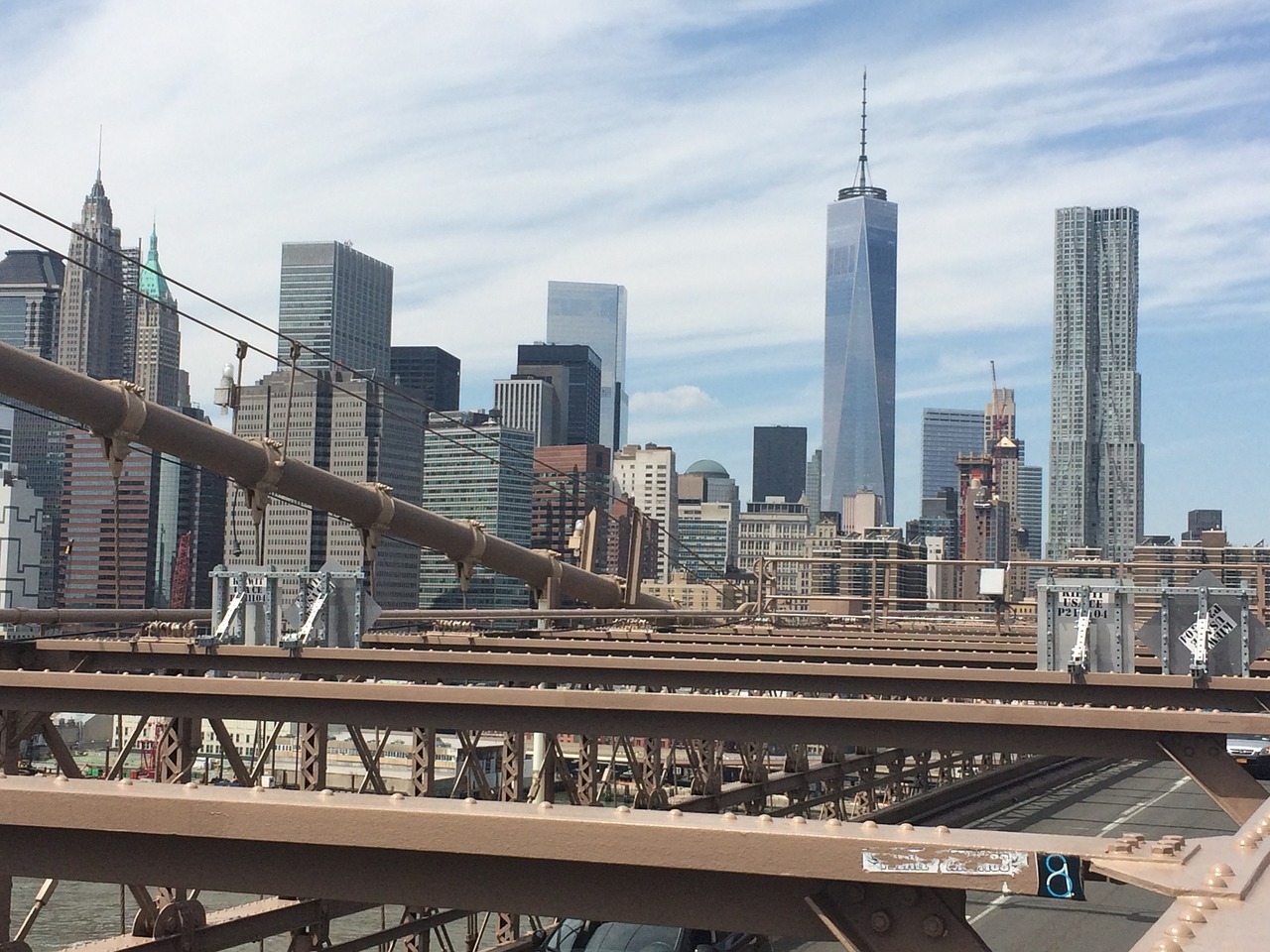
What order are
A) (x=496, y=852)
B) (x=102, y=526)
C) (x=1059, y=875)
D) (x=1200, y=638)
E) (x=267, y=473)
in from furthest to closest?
(x=102, y=526), (x=267, y=473), (x=1200, y=638), (x=496, y=852), (x=1059, y=875)

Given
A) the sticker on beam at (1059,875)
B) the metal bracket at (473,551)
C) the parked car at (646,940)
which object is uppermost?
the metal bracket at (473,551)

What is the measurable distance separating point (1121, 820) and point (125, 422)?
20.6 meters

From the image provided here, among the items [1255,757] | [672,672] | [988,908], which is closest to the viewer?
[672,672]

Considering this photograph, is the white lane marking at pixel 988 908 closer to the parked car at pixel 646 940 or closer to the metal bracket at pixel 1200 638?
the parked car at pixel 646 940

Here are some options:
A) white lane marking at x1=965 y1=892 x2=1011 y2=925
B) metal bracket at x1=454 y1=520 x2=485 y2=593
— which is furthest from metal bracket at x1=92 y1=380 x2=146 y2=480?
white lane marking at x1=965 y1=892 x2=1011 y2=925

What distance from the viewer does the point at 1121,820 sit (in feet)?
91.6

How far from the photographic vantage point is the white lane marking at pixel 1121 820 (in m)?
20.3

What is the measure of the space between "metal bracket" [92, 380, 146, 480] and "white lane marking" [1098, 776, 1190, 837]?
1750cm

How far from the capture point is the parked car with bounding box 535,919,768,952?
15.2 metres

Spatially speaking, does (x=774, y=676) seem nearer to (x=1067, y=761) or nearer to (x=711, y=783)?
(x=711, y=783)

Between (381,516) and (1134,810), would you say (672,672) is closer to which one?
(381,516)

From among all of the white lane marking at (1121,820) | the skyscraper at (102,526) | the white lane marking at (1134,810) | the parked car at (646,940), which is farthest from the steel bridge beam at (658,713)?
the skyscraper at (102,526)

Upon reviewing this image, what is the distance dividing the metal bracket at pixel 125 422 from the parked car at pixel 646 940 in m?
12.2

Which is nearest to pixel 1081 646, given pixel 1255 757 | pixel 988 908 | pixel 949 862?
pixel 949 862
